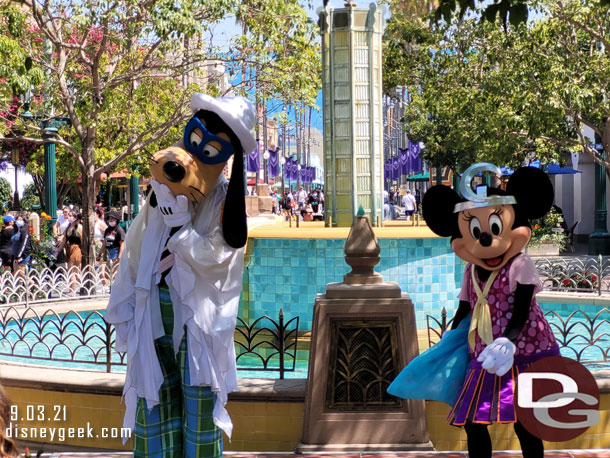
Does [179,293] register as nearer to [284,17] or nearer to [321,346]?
[321,346]

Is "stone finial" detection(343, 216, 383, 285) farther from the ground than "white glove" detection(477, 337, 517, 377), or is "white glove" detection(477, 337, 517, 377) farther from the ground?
"stone finial" detection(343, 216, 383, 285)

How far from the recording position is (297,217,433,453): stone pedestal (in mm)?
6148

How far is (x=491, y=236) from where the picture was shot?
5059 mm

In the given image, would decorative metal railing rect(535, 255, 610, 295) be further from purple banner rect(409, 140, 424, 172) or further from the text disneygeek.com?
purple banner rect(409, 140, 424, 172)

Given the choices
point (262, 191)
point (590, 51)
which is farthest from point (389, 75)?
point (262, 191)

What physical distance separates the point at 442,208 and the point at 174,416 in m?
2.00

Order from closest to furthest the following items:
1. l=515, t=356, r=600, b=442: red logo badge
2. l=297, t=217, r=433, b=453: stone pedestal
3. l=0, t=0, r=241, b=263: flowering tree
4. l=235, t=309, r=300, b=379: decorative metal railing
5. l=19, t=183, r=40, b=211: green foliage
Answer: l=515, t=356, r=600, b=442: red logo badge < l=297, t=217, r=433, b=453: stone pedestal < l=235, t=309, r=300, b=379: decorative metal railing < l=0, t=0, r=241, b=263: flowering tree < l=19, t=183, r=40, b=211: green foliage

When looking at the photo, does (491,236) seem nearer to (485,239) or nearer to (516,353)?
(485,239)

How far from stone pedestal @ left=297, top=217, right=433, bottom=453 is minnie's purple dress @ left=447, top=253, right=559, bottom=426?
3.77 feet

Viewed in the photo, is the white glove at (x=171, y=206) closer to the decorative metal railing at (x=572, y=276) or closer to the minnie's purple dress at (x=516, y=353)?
the minnie's purple dress at (x=516, y=353)

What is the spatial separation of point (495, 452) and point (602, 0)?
3.04 m

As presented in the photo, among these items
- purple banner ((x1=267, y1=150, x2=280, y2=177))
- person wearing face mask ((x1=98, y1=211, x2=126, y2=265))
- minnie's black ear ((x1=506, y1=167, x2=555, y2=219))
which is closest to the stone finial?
minnie's black ear ((x1=506, y1=167, x2=555, y2=219))

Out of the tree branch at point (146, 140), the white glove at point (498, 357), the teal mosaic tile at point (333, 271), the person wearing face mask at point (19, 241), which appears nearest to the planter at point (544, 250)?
the tree branch at point (146, 140)

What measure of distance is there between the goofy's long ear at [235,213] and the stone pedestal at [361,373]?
1542 millimetres
